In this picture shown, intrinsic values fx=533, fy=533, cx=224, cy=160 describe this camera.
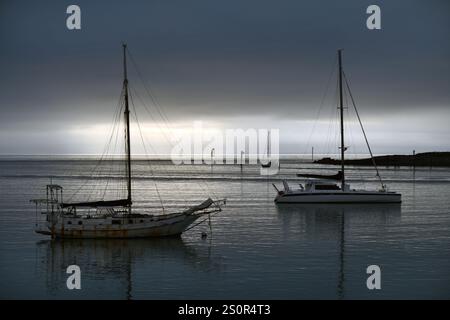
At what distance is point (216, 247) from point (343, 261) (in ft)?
26.3

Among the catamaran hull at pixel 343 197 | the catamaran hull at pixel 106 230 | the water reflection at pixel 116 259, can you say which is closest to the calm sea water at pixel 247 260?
the water reflection at pixel 116 259

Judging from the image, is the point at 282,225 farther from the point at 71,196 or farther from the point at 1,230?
the point at 71,196

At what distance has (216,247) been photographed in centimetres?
3275

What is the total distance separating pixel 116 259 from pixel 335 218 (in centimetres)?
2325

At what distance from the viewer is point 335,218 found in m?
46.8

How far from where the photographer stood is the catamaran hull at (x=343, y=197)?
57062mm

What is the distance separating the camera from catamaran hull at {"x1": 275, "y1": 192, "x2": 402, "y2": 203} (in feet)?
187

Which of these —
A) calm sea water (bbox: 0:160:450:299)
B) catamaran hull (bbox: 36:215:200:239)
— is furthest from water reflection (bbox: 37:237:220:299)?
catamaran hull (bbox: 36:215:200:239)

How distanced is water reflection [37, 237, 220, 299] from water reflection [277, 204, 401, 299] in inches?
324

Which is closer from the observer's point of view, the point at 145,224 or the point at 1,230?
the point at 145,224

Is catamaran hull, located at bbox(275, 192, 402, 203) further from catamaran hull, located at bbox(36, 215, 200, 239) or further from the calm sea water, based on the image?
catamaran hull, located at bbox(36, 215, 200, 239)

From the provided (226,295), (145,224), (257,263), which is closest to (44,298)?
(226,295)

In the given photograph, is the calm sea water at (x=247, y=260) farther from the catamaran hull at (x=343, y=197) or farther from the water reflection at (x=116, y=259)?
the catamaran hull at (x=343, y=197)
